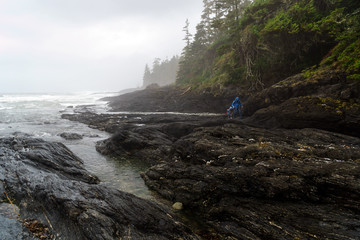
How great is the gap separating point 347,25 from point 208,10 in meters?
47.8

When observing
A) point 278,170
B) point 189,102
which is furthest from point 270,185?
point 189,102

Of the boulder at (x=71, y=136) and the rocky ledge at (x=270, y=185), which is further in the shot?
the boulder at (x=71, y=136)

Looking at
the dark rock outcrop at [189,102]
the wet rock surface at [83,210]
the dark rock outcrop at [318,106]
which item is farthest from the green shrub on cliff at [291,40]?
the wet rock surface at [83,210]

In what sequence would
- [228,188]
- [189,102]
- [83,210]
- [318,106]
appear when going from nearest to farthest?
1. [83,210]
2. [228,188]
3. [318,106]
4. [189,102]

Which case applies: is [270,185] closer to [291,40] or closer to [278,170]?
[278,170]

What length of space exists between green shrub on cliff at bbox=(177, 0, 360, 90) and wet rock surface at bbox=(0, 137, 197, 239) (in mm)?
13435

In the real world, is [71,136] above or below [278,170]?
below

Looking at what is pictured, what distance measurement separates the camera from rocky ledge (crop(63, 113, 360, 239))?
16.2 ft

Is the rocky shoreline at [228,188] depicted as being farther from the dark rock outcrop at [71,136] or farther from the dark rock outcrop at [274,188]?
the dark rock outcrop at [71,136]

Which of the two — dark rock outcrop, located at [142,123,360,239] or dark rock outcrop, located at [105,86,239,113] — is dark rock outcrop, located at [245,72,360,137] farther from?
dark rock outcrop, located at [105,86,239,113]

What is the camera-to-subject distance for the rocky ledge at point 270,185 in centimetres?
495

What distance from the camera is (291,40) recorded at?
1741cm

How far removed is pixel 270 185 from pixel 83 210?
611 cm

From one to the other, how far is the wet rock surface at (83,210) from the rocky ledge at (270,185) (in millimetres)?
1591
